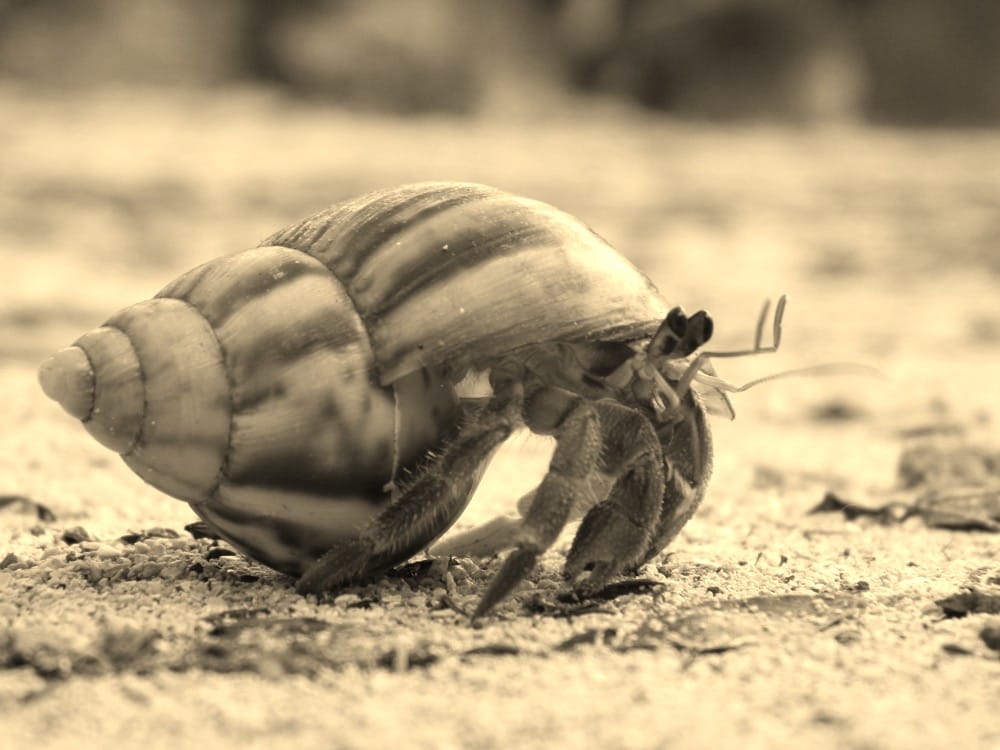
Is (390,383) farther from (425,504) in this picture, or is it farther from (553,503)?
(553,503)

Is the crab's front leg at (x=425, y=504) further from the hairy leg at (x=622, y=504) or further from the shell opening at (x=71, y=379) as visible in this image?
the shell opening at (x=71, y=379)

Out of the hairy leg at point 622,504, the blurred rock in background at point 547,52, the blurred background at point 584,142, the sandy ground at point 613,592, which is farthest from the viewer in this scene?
the blurred rock in background at point 547,52

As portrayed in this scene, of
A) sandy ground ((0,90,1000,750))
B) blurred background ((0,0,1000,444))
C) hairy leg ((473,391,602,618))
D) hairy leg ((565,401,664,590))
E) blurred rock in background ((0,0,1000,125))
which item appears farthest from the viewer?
blurred rock in background ((0,0,1000,125))

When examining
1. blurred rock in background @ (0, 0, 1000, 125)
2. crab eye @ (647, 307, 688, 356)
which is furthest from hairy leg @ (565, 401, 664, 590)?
blurred rock in background @ (0, 0, 1000, 125)

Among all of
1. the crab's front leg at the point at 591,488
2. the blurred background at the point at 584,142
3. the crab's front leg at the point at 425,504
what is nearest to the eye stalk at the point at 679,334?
the crab's front leg at the point at 591,488

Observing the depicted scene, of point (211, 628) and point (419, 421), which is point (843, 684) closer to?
point (419, 421)

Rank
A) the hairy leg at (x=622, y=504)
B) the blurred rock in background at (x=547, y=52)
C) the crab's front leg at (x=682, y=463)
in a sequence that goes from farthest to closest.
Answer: the blurred rock in background at (x=547, y=52)
the crab's front leg at (x=682, y=463)
the hairy leg at (x=622, y=504)

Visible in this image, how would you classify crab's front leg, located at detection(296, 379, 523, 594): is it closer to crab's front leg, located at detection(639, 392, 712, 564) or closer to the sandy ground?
the sandy ground

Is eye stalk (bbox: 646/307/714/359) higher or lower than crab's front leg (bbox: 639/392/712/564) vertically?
higher
